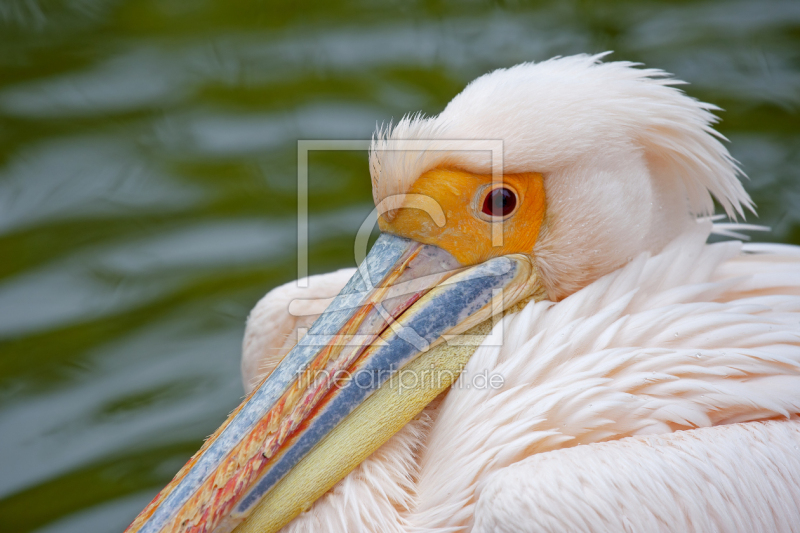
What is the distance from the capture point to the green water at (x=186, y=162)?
9.92ft

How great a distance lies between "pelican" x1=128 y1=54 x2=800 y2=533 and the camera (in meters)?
1.68

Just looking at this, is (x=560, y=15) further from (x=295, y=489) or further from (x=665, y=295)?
(x=295, y=489)

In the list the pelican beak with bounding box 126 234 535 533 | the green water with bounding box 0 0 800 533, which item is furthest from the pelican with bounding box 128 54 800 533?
the green water with bounding box 0 0 800 533

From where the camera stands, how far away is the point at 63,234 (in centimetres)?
364

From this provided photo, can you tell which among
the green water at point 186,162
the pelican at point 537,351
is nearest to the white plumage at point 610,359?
the pelican at point 537,351

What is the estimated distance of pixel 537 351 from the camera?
1.89 meters

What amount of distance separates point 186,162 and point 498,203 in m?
2.46

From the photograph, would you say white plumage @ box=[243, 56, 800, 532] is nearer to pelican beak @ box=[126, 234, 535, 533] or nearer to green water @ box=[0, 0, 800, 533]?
pelican beak @ box=[126, 234, 535, 533]

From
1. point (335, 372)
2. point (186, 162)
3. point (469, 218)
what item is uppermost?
point (186, 162)

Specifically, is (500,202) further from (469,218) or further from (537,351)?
(537,351)

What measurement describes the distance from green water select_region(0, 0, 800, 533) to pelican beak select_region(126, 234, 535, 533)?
3.29 feet

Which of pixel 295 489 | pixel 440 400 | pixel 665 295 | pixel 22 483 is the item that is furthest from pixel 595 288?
pixel 22 483

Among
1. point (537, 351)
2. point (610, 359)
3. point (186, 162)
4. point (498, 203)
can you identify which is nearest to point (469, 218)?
point (498, 203)

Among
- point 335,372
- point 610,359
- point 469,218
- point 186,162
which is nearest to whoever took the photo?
point 610,359
